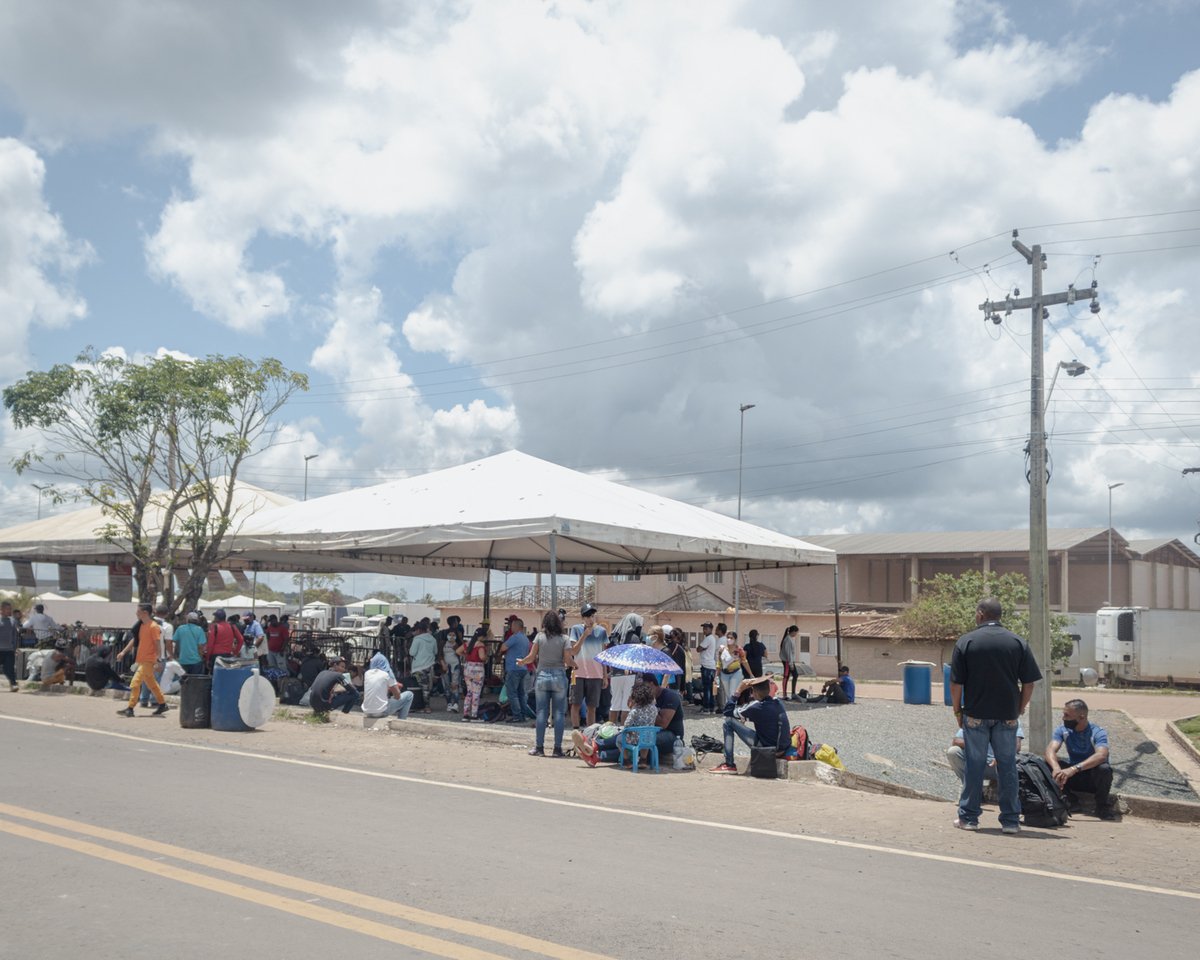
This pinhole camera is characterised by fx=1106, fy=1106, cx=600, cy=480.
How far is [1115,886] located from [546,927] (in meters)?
3.73

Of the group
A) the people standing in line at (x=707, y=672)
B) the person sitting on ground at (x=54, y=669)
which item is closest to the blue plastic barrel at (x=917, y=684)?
the people standing in line at (x=707, y=672)

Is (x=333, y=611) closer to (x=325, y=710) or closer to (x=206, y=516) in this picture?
(x=206, y=516)

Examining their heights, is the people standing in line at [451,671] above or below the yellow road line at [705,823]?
above

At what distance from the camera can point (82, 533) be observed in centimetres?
2577

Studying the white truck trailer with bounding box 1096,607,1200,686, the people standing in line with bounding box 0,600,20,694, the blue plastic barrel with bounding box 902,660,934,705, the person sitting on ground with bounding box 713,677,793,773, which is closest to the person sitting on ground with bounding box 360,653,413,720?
the person sitting on ground with bounding box 713,677,793,773

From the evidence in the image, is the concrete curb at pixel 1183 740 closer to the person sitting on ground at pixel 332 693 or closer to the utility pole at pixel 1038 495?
the utility pole at pixel 1038 495

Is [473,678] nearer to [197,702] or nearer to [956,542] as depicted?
[197,702]

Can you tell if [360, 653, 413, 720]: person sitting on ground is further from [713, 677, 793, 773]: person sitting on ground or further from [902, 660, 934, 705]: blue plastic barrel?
[902, 660, 934, 705]: blue plastic barrel

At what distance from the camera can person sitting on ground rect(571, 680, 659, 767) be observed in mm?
12094

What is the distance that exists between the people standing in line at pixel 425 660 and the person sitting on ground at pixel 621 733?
5.89 m

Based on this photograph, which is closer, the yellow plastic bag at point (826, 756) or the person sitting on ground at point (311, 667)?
the yellow plastic bag at point (826, 756)

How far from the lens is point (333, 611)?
67.2m

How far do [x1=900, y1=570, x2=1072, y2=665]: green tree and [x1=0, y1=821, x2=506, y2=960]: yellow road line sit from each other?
116 ft

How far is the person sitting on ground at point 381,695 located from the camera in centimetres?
1544
